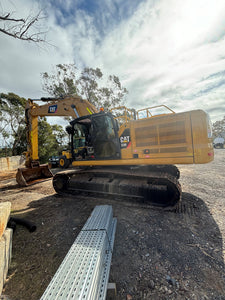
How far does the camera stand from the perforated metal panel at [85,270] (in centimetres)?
131

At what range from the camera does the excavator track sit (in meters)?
3.46

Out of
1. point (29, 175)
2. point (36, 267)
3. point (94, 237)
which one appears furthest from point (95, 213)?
point (29, 175)

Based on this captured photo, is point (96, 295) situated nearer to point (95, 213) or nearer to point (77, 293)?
point (77, 293)

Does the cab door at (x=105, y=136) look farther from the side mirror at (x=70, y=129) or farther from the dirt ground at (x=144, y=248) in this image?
the dirt ground at (x=144, y=248)

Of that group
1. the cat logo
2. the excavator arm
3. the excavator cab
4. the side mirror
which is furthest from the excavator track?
the cat logo

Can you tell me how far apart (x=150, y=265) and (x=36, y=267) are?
1816 mm

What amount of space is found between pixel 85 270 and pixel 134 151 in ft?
9.46

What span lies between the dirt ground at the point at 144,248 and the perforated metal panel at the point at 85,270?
0.28 metres

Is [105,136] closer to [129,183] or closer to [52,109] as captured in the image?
[129,183]

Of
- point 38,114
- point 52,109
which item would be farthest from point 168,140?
point 38,114

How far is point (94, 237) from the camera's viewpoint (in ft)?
6.88

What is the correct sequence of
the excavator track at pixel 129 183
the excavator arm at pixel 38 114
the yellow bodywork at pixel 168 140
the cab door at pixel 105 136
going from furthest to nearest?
the excavator arm at pixel 38 114, the cab door at pixel 105 136, the excavator track at pixel 129 183, the yellow bodywork at pixel 168 140

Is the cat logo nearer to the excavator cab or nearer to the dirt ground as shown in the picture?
the excavator cab

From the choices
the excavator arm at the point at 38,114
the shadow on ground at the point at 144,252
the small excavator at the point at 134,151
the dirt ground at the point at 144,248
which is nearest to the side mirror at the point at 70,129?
the small excavator at the point at 134,151
